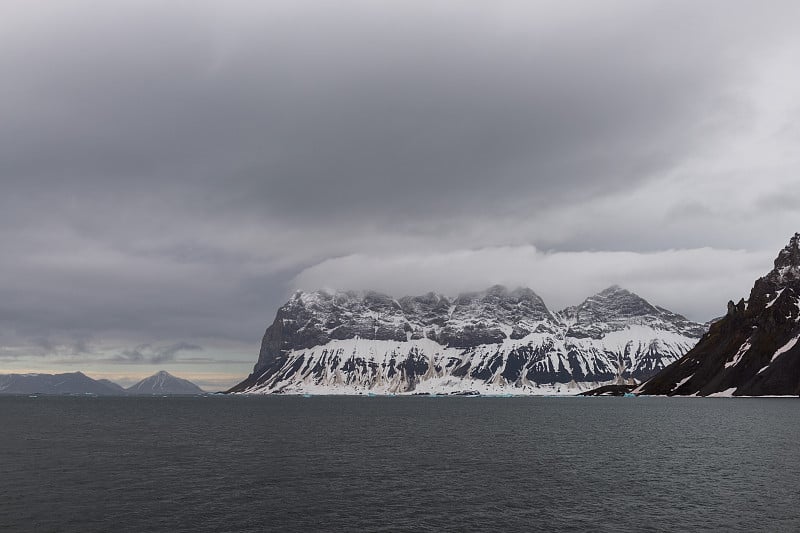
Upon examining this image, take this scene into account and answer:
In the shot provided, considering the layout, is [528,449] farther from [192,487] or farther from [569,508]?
[192,487]

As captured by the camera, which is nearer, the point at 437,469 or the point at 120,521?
the point at 120,521

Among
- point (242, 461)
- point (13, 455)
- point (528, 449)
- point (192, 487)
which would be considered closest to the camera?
point (192, 487)

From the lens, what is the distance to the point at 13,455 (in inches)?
4259

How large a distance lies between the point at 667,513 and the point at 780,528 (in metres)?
9.84

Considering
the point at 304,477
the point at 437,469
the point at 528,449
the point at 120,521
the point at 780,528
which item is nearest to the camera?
the point at 780,528

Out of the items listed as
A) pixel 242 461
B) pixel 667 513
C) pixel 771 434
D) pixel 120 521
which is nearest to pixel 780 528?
pixel 667 513

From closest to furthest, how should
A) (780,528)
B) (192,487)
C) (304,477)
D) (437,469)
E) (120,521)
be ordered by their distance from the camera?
(780,528)
(120,521)
(192,487)
(304,477)
(437,469)

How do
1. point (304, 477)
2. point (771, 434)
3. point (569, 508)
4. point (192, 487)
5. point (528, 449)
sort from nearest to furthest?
point (569, 508), point (192, 487), point (304, 477), point (528, 449), point (771, 434)

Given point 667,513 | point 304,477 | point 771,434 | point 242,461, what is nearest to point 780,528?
point 667,513

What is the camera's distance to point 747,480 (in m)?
78.8

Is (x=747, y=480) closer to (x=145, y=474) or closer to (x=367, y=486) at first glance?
(x=367, y=486)

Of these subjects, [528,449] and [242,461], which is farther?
[528,449]

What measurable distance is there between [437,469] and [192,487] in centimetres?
3438

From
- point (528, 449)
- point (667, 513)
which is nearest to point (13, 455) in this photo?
point (528, 449)
